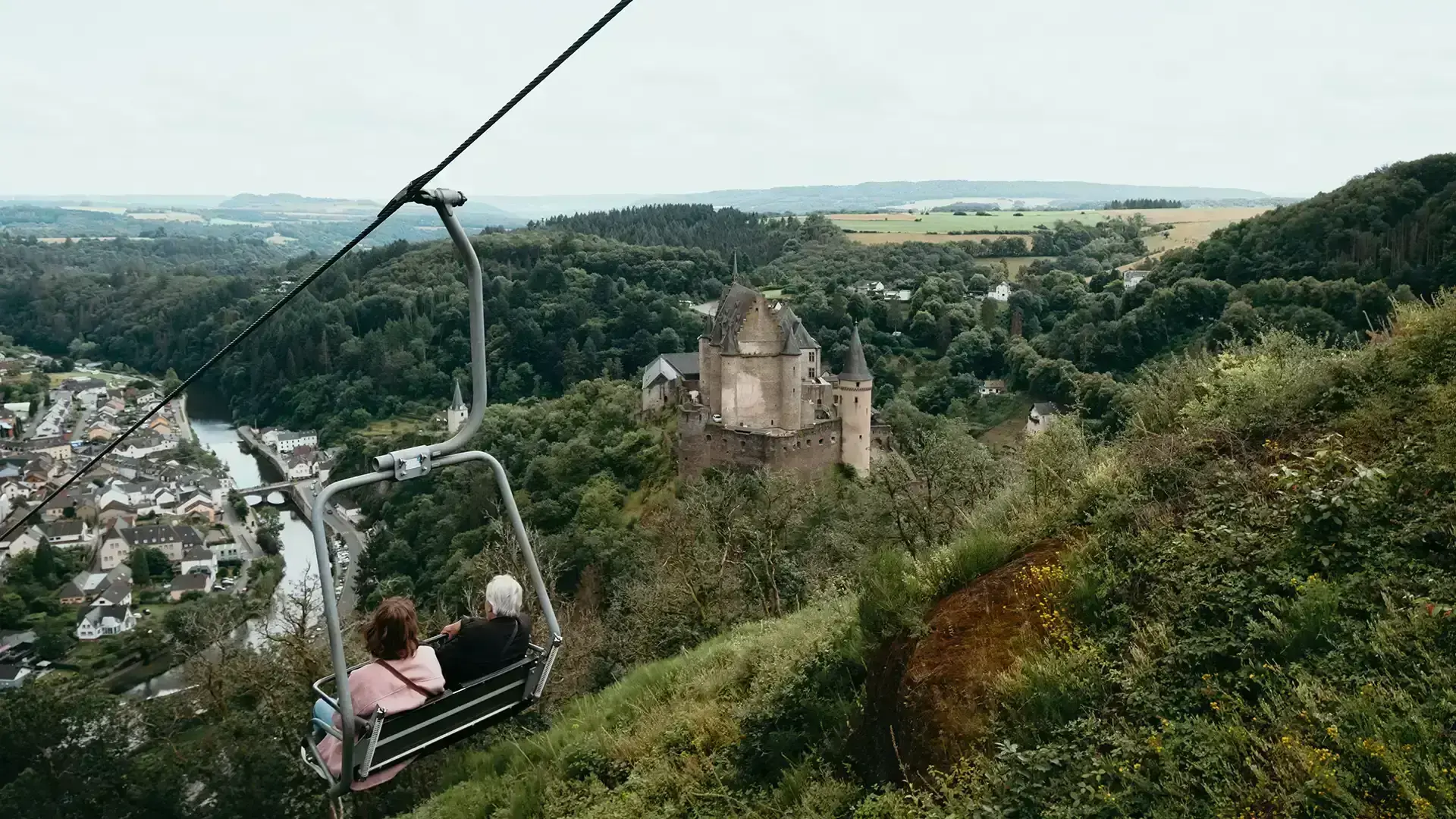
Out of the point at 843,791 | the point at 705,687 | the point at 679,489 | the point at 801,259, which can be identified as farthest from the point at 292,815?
the point at 801,259

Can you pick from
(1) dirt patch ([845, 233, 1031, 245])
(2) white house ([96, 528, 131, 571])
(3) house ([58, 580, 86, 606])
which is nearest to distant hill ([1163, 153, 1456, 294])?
(1) dirt patch ([845, 233, 1031, 245])

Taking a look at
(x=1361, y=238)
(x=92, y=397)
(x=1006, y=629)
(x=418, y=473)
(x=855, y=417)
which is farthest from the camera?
(x=92, y=397)

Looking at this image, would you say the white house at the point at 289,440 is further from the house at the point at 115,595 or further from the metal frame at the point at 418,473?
the metal frame at the point at 418,473

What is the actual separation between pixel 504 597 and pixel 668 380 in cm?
4091

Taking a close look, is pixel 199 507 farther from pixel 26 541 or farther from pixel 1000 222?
pixel 1000 222

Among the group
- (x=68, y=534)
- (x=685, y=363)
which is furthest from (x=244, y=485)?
(x=685, y=363)

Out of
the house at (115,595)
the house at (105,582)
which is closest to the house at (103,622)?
the house at (115,595)

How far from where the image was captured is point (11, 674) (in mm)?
40188

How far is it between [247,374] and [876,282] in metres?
67.2

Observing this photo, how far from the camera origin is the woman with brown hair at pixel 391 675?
477cm

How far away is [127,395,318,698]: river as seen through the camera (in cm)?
3959

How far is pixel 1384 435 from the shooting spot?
608cm

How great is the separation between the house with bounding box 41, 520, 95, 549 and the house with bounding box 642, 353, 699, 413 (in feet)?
122

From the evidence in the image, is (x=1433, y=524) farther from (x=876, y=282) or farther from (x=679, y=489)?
(x=876, y=282)
